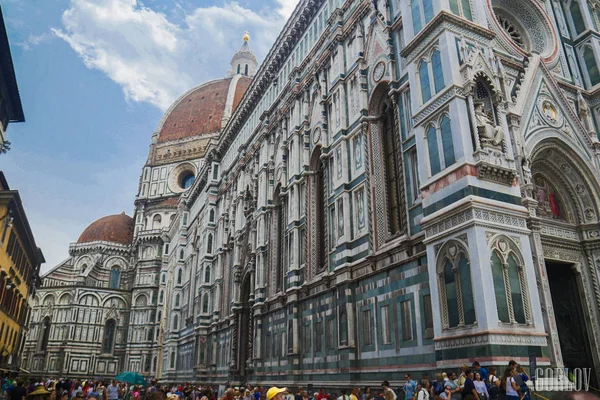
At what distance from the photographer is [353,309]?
17203mm

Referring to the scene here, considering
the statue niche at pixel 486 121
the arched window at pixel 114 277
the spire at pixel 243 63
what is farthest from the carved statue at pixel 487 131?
the spire at pixel 243 63

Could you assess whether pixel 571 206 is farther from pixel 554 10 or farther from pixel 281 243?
pixel 281 243

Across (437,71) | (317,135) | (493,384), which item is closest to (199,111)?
(317,135)

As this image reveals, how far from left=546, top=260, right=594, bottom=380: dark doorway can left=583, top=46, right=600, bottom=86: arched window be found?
26.9ft

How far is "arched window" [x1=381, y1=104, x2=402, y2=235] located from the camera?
16.4 m

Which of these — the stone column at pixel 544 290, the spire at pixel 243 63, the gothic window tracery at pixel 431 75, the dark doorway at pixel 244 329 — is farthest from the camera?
the spire at pixel 243 63

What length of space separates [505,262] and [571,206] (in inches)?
255

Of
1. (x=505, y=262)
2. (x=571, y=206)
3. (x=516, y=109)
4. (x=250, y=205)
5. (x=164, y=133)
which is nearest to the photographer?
(x=505, y=262)

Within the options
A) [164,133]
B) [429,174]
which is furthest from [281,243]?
[164,133]

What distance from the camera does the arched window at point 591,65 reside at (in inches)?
745

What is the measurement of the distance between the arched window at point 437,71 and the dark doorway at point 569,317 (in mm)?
6593

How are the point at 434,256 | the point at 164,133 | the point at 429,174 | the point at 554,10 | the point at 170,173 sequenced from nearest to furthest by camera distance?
1. the point at 434,256
2. the point at 429,174
3. the point at 554,10
4. the point at 170,173
5. the point at 164,133

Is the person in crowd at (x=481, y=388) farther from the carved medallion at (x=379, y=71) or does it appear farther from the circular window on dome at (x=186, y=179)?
the circular window on dome at (x=186, y=179)

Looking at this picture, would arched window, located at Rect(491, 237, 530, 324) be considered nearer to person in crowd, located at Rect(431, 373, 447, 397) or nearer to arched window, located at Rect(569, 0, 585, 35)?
person in crowd, located at Rect(431, 373, 447, 397)
